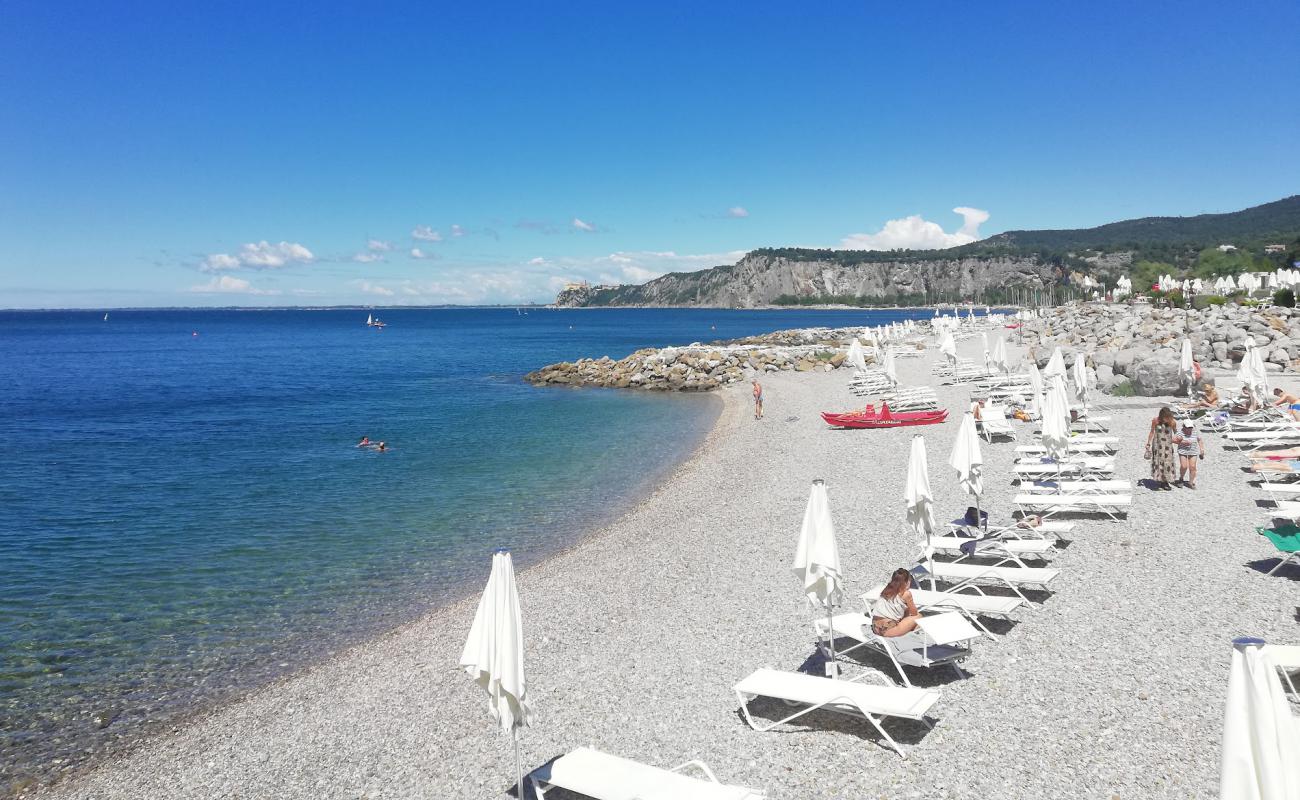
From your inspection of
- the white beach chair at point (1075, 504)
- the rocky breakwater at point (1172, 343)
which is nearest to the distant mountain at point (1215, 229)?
the rocky breakwater at point (1172, 343)

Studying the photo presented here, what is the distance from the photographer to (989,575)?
9.74 meters

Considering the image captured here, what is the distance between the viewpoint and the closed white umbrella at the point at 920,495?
30.6ft

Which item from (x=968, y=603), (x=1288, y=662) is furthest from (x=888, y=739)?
(x=1288, y=662)

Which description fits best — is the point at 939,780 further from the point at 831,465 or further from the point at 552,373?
the point at 552,373

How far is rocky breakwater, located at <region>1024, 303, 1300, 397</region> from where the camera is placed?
25234 mm

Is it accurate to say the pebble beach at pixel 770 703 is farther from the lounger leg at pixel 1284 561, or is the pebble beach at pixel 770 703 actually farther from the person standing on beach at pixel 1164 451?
the person standing on beach at pixel 1164 451

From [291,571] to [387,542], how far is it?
210 cm

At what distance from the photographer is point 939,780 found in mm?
6141

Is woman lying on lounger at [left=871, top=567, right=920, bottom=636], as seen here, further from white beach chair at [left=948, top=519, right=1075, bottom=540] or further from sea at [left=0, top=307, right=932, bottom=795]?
sea at [left=0, top=307, right=932, bottom=795]

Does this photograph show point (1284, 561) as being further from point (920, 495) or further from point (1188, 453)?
point (920, 495)

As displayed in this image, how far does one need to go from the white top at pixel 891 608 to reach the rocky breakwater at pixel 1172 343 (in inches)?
851

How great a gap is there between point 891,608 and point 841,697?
149cm

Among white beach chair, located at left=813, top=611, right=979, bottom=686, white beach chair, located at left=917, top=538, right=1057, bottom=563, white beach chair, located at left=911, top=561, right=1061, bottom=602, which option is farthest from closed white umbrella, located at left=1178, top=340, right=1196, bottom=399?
white beach chair, located at left=813, top=611, right=979, bottom=686

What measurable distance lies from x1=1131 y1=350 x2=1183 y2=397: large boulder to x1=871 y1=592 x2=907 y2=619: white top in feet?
71.1
